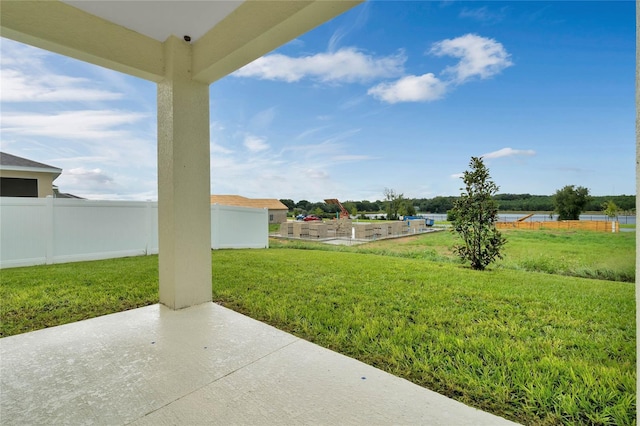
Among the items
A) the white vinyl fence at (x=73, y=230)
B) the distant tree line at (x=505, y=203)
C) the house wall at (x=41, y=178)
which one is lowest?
the white vinyl fence at (x=73, y=230)

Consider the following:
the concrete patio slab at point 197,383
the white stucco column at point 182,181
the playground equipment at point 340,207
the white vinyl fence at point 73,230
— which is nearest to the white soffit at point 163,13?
the white stucco column at point 182,181

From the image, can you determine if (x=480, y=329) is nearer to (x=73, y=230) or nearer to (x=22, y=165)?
(x=73, y=230)

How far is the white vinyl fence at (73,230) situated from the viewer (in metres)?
5.25

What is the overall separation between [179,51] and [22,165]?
9011 mm

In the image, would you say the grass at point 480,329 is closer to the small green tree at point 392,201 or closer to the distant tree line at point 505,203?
the distant tree line at point 505,203

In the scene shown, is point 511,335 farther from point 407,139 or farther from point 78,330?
point 407,139

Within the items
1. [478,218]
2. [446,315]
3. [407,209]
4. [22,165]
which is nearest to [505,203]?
[478,218]

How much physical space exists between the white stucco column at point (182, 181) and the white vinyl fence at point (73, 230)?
13.4 feet

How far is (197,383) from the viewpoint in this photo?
1.77 meters

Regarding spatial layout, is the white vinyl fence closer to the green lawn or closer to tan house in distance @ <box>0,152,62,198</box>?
the green lawn

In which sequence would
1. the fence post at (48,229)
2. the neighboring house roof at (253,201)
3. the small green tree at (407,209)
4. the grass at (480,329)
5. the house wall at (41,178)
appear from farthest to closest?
the neighboring house roof at (253,201) < the small green tree at (407,209) < the house wall at (41,178) < the fence post at (48,229) < the grass at (480,329)

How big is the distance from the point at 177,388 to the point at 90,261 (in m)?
5.71

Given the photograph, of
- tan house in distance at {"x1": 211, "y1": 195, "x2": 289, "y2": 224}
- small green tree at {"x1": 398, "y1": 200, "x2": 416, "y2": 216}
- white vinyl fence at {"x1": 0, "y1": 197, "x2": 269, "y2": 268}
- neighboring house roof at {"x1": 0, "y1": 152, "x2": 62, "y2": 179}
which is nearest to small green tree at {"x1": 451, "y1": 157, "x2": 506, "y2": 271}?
small green tree at {"x1": 398, "y1": 200, "x2": 416, "y2": 216}

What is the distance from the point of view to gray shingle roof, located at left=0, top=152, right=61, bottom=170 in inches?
322
